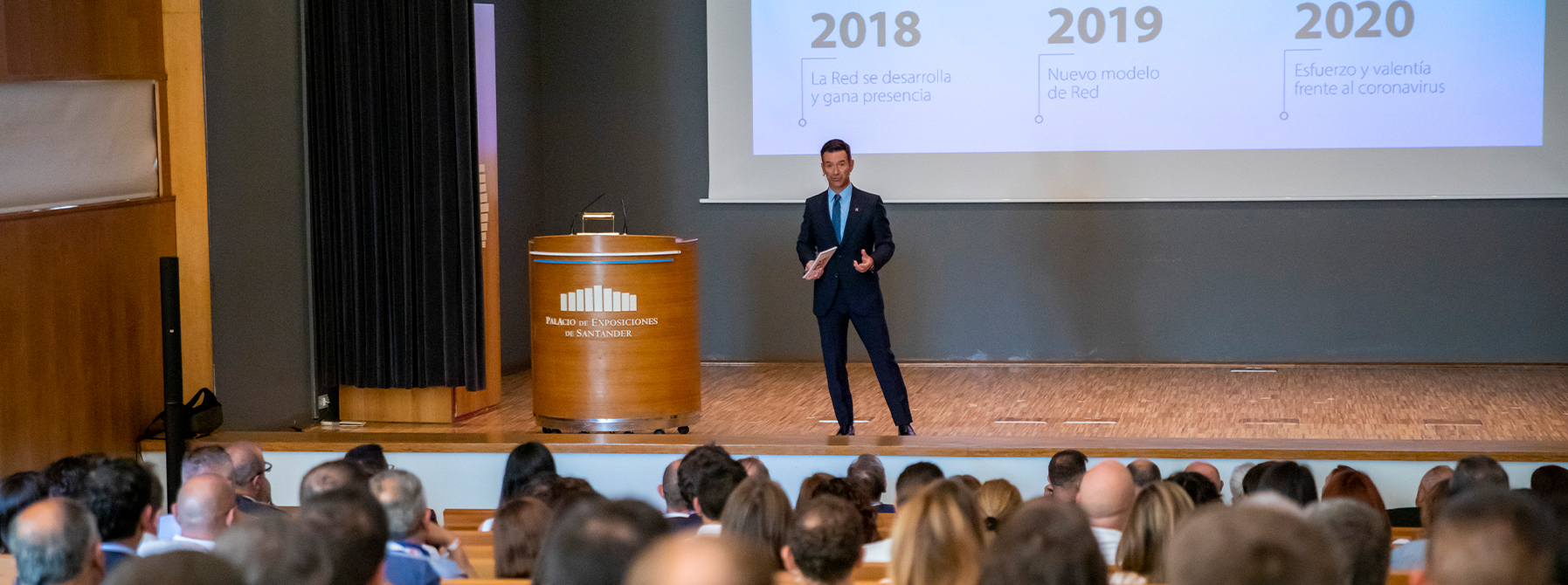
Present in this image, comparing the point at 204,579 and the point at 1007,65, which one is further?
the point at 1007,65

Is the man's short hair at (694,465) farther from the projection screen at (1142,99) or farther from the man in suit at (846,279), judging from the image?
the projection screen at (1142,99)

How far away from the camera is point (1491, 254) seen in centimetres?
795

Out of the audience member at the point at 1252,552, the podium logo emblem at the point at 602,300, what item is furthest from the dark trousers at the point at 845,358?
the audience member at the point at 1252,552

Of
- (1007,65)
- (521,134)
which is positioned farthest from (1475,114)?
(521,134)

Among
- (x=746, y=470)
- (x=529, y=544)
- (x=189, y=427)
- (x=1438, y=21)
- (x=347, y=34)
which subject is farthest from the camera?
(x=1438, y=21)

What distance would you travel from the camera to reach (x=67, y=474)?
3088mm

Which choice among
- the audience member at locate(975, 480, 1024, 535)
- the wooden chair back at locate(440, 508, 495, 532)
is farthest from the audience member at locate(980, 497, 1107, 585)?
the wooden chair back at locate(440, 508, 495, 532)

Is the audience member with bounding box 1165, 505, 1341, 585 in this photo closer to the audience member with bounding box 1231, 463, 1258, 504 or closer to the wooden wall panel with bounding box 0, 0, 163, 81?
the audience member with bounding box 1231, 463, 1258, 504

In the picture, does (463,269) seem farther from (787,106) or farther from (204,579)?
(204,579)

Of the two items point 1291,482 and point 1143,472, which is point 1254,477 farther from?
point 1143,472

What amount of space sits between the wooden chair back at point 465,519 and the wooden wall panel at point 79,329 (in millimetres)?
1408

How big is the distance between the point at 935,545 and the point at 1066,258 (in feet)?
21.3

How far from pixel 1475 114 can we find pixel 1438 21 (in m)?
0.55

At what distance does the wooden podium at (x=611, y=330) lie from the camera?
209 inches
